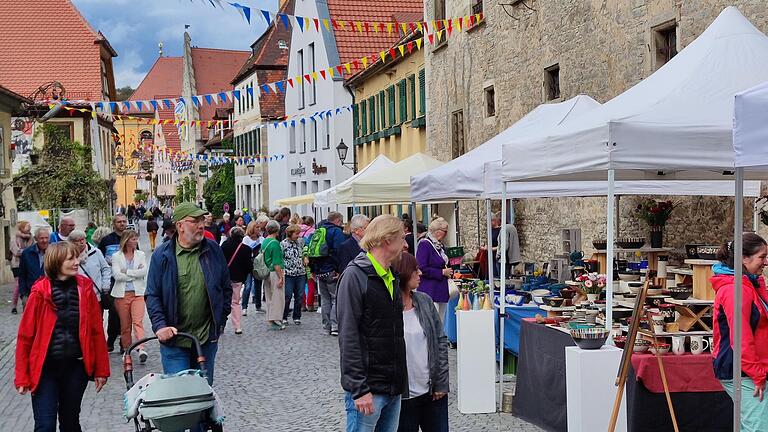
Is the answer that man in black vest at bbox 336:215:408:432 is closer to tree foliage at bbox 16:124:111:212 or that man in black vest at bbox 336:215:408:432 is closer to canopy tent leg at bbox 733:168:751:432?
canopy tent leg at bbox 733:168:751:432

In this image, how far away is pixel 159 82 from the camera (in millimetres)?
128125

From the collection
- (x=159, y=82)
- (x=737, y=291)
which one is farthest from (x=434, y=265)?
(x=159, y=82)

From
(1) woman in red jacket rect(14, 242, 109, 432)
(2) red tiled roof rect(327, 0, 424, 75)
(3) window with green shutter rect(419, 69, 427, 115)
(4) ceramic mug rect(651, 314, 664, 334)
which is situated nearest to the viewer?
(1) woman in red jacket rect(14, 242, 109, 432)

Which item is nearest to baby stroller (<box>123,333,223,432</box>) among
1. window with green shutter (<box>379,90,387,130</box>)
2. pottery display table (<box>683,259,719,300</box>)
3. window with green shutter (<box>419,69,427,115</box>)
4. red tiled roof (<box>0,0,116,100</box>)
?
pottery display table (<box>683,259,719,300</box>)

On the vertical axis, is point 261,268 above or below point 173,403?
below

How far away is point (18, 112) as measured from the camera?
1191 inches

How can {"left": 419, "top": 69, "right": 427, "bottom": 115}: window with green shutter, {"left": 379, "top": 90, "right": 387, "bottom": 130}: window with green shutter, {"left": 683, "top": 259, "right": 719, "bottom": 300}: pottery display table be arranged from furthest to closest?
{"left": 379, "top": 90, "right": 387, "bottom": 130}: window with green shutter < {"left": 419, "top": 69, "right": 427, "bottom": 115}: window with green shutter < {"left": 683, "top": 259, "right": 719, "bottom": 300}: pottery display table

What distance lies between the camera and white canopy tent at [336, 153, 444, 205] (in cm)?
1691

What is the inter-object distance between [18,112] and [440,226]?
2139 cm

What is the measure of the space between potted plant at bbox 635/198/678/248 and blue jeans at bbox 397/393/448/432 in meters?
10.3

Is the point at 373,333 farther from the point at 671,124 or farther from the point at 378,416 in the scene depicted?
the point at 671,124

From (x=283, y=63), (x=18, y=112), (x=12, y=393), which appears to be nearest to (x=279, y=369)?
(x=12, y=393)

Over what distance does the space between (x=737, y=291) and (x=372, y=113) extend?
32329mm

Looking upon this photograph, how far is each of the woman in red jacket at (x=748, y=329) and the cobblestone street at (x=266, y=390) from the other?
2940 mm
